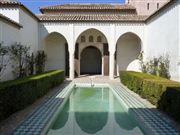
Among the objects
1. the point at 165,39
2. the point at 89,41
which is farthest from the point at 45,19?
the point at 165,39

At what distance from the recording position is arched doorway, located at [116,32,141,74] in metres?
21.2

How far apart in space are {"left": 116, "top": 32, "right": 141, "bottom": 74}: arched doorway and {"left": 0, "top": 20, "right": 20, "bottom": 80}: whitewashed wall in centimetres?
945

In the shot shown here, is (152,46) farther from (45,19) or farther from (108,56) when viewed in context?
(45,19)

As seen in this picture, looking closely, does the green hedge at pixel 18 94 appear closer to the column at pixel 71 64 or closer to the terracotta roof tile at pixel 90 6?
the column at pixel 71 64

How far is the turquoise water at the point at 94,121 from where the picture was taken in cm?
634

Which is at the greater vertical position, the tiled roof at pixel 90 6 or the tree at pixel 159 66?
the tiled roof at pixel 90 6

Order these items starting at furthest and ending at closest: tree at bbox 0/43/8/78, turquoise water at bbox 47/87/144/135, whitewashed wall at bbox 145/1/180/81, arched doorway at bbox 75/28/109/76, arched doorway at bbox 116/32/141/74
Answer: arched doorway at bbox 116/32/141/74 < arched doorway at bbox 75/28/109/76 < whitewashed wall at bbox 145/1/180/81 < tree at bbox 0/43/8/78 < turquoise water at bbox 47/87/144/135

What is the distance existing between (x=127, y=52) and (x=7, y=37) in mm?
10832

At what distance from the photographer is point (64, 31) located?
1922cm

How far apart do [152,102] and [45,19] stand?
39.8 feet

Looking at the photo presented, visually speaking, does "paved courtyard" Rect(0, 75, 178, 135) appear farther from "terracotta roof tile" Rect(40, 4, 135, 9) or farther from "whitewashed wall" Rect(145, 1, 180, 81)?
"terracotta roof tile" Rect(40, 4, 135, 9)

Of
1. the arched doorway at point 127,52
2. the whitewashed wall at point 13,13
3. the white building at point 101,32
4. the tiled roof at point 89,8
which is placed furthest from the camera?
the tiled roof at point 89,8

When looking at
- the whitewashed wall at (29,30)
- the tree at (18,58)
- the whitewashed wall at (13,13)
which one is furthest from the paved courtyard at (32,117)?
the whitewashed wall at (29,30)

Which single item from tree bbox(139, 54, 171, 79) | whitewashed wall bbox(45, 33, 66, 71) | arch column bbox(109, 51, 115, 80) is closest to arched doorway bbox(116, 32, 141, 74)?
arch column bbox(109, 51, 115, 80)
